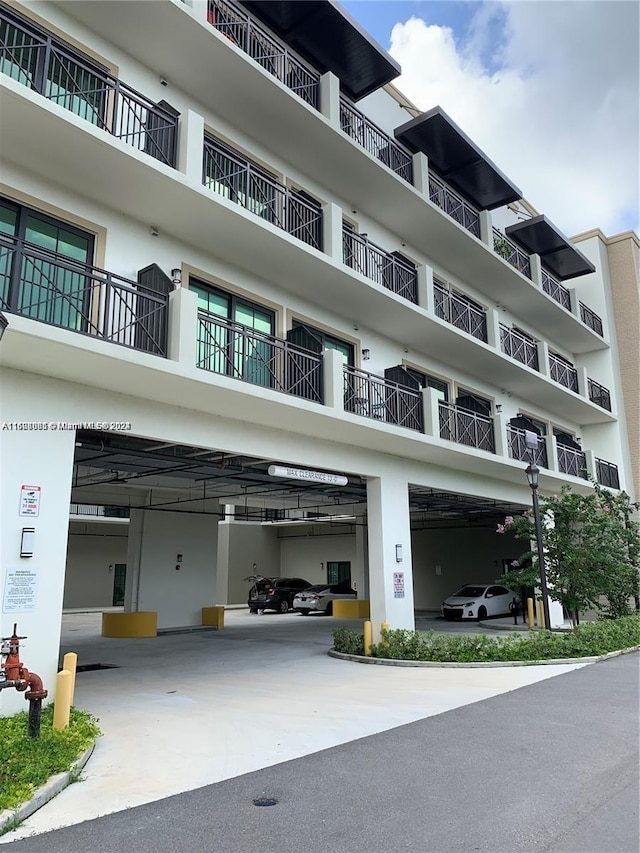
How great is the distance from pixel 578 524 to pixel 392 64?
13.7 m

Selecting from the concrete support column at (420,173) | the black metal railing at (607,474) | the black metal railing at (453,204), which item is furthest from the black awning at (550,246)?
the black metal railing at (607,474)

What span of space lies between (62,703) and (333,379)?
291 inches

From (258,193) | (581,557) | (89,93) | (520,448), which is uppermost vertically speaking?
(258,193)

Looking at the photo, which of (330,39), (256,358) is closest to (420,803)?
(256,358)

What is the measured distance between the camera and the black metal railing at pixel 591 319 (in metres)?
27.3

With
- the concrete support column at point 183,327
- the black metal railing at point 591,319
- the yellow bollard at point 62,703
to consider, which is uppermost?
the black metal railing at point 591,319

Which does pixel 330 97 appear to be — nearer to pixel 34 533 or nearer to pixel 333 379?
pixel 333 379

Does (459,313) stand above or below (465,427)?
above

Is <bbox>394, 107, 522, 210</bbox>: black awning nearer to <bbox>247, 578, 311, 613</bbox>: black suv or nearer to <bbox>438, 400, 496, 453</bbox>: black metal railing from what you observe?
<bbox>438, 400, 496, 453</bbox>: black metal railing

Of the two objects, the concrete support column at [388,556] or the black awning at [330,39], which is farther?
the concrete support column at [388,556]

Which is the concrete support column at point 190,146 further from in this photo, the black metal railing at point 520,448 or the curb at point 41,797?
the black metal railing at point 520,448

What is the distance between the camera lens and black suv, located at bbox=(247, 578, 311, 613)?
30.4 m

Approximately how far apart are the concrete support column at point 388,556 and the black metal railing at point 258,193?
233 inches

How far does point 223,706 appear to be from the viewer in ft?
31.4
